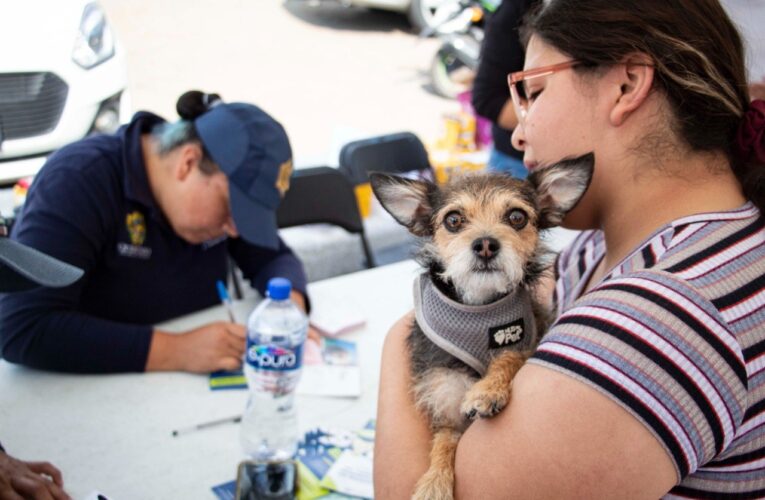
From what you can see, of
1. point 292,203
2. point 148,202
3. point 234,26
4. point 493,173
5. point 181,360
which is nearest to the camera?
point 493,173

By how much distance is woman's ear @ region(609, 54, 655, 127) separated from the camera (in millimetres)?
1233

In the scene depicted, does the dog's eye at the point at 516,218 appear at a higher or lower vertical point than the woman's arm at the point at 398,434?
higher

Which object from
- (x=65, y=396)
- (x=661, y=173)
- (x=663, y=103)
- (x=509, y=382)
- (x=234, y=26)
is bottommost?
(x=234, y=26)

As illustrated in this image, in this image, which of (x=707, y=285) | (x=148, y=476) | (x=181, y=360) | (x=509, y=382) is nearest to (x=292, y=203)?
(x=181, y=360)

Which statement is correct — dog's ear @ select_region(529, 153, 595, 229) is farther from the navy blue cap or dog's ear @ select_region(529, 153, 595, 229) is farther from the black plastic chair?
the black plastic chair

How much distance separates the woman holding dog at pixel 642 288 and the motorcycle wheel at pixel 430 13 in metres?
8.21

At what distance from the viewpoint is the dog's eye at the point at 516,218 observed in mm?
1464

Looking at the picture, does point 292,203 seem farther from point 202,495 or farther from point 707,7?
point 707,7

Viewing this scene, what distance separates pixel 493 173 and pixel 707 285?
665 millimetres

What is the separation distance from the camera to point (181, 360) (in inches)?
83.3

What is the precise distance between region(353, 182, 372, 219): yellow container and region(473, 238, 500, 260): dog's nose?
282cm

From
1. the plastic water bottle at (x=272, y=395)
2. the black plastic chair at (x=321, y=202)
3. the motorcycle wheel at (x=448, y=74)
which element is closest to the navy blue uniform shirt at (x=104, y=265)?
the plastic water bottle at (x=272, y=395)

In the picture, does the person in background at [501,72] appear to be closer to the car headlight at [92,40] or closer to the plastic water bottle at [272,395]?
the plastic water bottle at [272,395]

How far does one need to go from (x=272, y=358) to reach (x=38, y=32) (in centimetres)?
330
